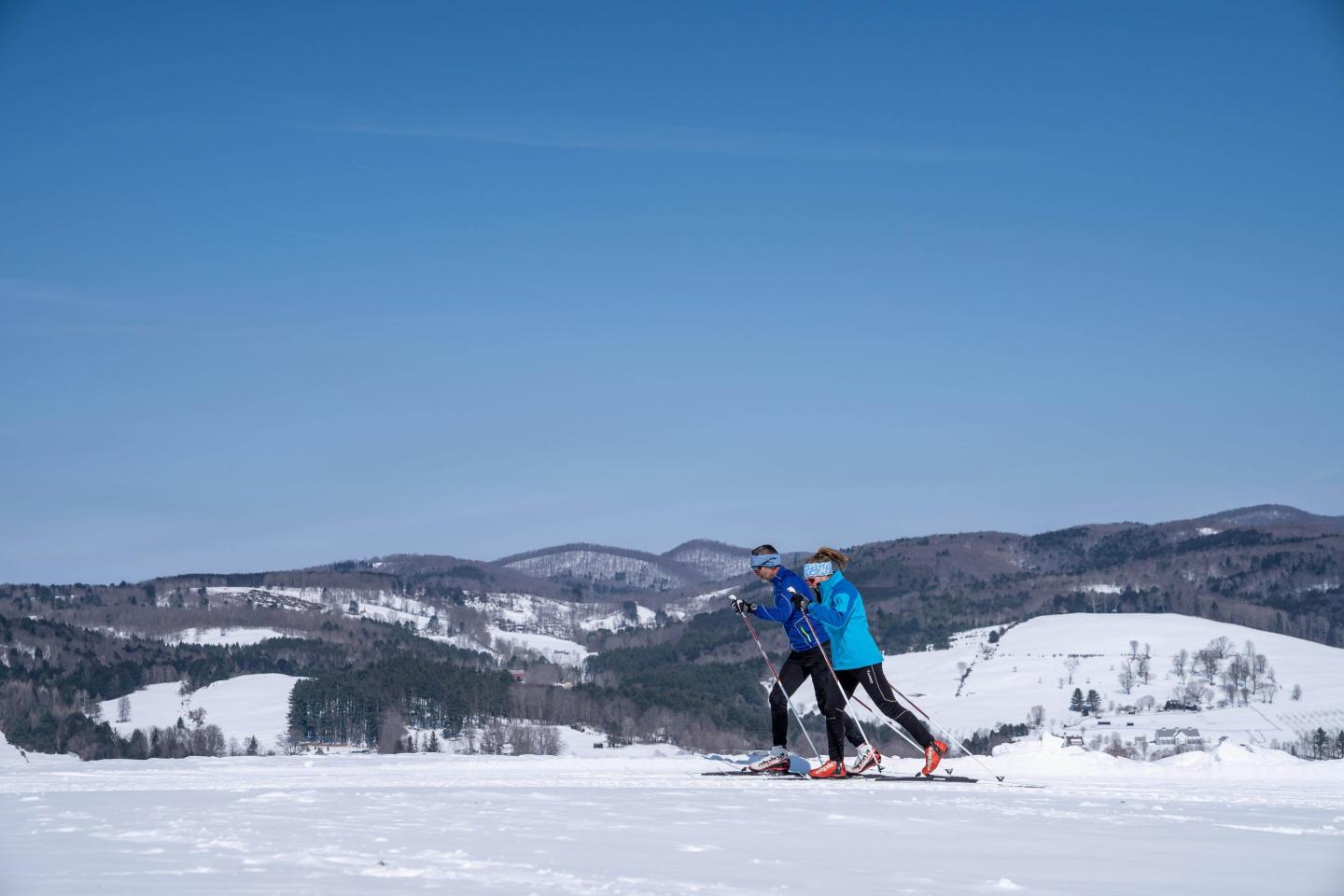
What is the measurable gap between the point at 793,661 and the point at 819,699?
2.44 ft

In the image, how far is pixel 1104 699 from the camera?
493 feet

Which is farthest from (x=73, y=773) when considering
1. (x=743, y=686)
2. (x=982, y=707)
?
(x=982, y=707)

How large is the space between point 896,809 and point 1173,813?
7.20ft

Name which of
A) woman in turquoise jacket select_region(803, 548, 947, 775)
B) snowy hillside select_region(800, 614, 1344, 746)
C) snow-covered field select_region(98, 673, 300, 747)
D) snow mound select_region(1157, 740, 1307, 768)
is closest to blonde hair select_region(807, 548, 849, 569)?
woman in turquoise jacket select_region(803, 548, 947, 775)

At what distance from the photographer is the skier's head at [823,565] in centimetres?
1381

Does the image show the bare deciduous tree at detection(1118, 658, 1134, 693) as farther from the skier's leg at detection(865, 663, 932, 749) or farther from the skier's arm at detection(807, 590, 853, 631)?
the skier's arm at detection(807, 590, 853, 631)

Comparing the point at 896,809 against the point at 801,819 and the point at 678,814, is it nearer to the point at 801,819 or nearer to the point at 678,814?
the point at 801,819

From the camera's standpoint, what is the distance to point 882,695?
13.6 meters

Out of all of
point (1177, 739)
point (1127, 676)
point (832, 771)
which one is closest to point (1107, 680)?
point (1127, 676)

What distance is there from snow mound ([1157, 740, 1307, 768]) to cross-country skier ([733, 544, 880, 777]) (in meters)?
4.46

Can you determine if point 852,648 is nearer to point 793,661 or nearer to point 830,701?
point 830,701

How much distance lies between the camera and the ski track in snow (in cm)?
675

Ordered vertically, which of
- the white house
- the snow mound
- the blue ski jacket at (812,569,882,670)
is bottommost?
the white house

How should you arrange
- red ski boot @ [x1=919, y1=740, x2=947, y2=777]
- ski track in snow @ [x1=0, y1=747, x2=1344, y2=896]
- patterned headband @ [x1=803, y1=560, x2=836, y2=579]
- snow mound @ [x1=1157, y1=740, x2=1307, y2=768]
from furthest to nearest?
snow mound @ [x1=1157, y1=740, x2=1307, y2=768]
patterned headband @ [x1=803, y1=560, x2=836, y2=579]
red ski boot @ [x1=919, y1=740, x2=947, y2=777]
ski track in snow @ [x1=0, y1=747, x2=1344, y2=896]
